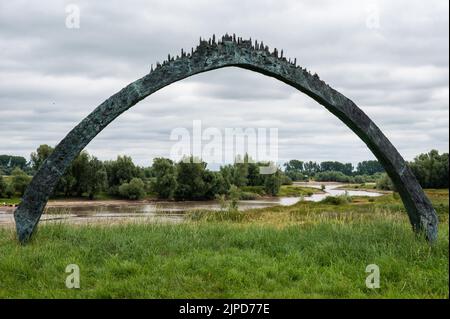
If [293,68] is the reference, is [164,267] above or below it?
below

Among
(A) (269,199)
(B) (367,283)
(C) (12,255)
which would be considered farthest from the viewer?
(A) (269,199)

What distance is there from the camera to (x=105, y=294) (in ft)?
21.7

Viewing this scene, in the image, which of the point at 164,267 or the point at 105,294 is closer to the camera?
the point at 105,294

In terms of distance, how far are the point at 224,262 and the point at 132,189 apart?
27594 millimetres

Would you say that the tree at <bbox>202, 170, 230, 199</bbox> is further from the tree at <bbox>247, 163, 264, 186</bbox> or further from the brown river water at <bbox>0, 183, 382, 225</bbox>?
the tree at <bbox>247, 163, 264, 186</bbox>

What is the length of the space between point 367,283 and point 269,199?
38.8 m

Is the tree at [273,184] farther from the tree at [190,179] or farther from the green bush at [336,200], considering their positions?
the tree at [190,179]

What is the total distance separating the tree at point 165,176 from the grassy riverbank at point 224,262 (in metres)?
24.9

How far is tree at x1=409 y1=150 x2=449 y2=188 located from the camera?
27.4m

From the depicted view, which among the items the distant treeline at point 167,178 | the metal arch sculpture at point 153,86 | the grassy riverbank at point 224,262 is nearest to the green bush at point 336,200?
the distant treeline at point 167,178

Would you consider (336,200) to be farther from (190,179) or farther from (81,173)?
(81,173)

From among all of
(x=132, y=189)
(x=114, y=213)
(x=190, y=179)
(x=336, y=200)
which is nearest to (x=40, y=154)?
(x=114, y=213)
